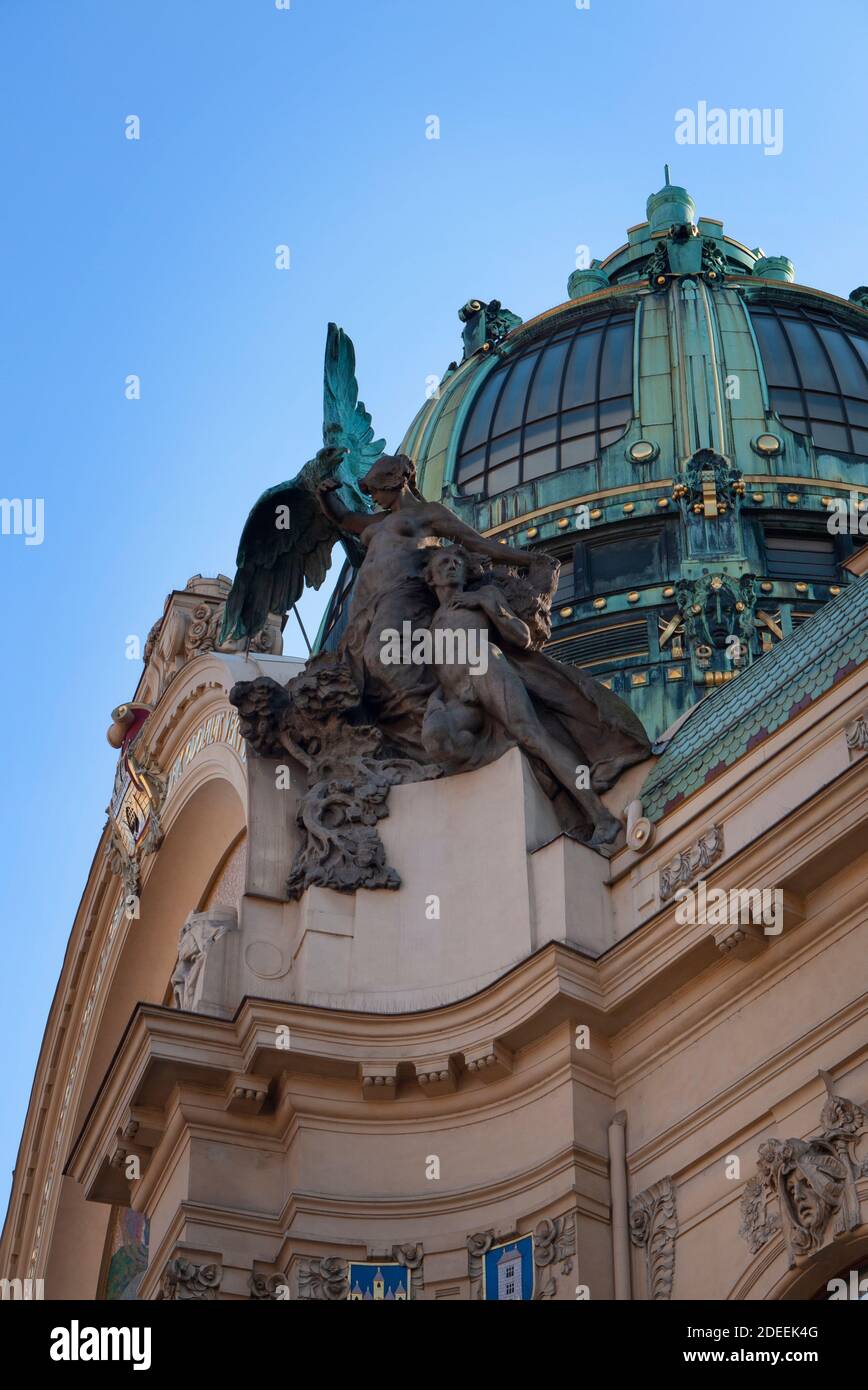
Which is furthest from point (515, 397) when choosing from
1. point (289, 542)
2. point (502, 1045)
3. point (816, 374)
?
point (502, 1045)

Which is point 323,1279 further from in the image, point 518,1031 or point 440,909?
point 440,909

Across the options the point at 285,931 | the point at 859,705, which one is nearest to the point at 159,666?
the point at 285,931

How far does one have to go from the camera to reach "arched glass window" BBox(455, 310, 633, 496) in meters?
26.2

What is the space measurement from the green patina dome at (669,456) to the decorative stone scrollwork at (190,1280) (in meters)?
9.32

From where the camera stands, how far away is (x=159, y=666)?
72.7 feet

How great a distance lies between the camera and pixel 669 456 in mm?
25469

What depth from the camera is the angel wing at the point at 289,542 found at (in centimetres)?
1888

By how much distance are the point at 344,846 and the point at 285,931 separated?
69cm

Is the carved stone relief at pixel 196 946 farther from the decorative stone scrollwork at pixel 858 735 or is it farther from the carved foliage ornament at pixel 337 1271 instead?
the decorative stone scrollwork at pixel 858 735

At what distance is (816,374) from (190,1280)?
1491cm

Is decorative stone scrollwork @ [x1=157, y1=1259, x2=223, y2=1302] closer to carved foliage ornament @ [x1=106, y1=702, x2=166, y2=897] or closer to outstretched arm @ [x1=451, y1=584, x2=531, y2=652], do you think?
outstretched arm @ [x1=451, y1=584, x2=531, y2=652]

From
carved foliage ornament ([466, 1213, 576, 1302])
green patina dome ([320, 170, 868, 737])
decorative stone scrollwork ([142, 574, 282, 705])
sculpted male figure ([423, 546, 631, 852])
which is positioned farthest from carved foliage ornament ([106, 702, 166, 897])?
carved foliage ornament ([466, 1213, 576, 1302])
